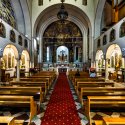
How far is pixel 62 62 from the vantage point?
30531 mm

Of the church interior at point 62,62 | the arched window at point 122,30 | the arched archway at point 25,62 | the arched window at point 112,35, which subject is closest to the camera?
the church interior at point 62,62

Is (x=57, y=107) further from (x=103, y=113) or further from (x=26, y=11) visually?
(x=26, y=11)

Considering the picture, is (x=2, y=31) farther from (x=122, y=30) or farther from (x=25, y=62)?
(x=25, y=62)

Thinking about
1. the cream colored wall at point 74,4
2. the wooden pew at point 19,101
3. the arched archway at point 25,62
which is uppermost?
the cream colored wall at point 74,4

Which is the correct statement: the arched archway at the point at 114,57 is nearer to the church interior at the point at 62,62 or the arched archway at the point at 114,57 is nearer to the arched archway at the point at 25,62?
the church interior at the point at 62,62

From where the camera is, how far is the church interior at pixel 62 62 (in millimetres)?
5566

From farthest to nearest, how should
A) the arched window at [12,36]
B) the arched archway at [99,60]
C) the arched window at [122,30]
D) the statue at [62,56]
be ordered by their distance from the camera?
the statue at [62,56] < the arched archway at [99,60] < the arched window at [12,36] < the arched window at [122,30]

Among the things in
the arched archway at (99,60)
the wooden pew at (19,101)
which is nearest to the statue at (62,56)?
the arched archway at (99,60)

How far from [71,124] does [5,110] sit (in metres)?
A: 2.32

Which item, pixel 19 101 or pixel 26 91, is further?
pixel 26 91

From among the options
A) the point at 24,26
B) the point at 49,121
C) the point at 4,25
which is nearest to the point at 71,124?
the point at 49,121

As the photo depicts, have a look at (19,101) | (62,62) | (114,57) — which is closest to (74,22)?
(62,62)

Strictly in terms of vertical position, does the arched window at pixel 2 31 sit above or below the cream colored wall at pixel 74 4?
below

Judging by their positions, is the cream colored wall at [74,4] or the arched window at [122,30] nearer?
the arched window at [122,30]
